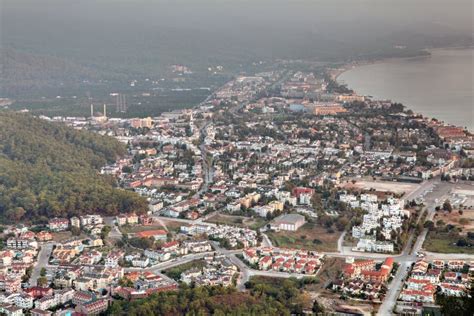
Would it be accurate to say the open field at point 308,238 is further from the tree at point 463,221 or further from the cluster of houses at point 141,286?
the cluster of houses at point 141,286

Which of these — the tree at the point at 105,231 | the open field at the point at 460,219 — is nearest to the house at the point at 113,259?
the tree at the point at 105,231

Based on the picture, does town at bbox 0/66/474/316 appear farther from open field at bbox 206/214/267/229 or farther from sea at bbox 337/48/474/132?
sea at bbox 337/48/474/132

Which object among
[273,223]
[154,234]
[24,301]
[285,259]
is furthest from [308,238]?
[24,301]

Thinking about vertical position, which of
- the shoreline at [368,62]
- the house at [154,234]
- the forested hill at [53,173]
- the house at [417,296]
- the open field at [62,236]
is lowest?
the house at [417,296]

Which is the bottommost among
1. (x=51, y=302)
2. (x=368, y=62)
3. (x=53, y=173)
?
(x=51, y=302)

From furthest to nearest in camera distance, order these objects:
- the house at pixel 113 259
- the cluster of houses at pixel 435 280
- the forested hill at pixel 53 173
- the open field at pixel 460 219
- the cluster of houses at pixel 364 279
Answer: the forested hill at pixel 53 173 < the open field at pixel 460 219 < the house at pixel 113 259 < the cluster of houses at pixel 364 279 < the cluster of houses at pixel 435 280

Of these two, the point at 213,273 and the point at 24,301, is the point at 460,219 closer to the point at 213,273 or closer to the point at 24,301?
the point at 213,273

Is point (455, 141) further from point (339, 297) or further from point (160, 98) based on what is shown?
point (160, 98)
